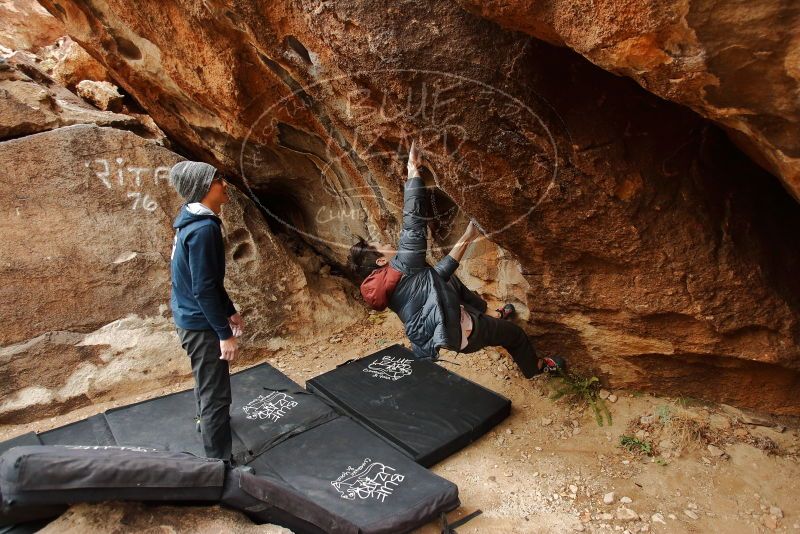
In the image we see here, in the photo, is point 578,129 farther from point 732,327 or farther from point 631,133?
point 732,327

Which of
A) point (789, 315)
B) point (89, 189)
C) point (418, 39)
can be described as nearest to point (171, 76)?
point (89, 189)

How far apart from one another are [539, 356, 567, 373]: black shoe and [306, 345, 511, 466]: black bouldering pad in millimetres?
456

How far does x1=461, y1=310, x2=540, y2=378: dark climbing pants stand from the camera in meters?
3.38

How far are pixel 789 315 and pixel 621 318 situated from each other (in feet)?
2.79

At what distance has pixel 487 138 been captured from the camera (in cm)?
272

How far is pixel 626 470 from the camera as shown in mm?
3045

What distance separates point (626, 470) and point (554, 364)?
92cm

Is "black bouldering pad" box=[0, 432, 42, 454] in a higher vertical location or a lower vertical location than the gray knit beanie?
lower

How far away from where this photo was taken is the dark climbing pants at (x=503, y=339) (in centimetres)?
338

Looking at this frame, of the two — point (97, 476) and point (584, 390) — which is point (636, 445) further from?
point (97, 476)
